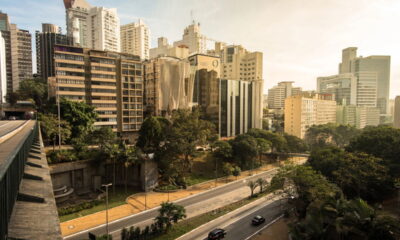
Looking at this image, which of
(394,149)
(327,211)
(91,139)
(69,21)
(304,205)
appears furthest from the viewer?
(69,21)

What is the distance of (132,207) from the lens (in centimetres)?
3177

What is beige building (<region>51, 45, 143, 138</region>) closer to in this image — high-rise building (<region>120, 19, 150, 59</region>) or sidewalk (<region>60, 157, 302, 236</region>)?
sidewalk (<region>60, 157, 302, 236</region>)

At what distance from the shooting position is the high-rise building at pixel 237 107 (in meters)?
72.7

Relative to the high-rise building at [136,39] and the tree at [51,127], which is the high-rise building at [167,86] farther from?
the high-rise building at [136,39]

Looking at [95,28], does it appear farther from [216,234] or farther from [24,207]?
[24,207]

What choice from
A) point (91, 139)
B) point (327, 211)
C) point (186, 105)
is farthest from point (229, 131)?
point (327, 211)

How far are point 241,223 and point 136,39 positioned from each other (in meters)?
148

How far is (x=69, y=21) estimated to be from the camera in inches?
5103

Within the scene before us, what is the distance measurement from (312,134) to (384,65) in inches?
5582

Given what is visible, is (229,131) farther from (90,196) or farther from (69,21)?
(69,21)

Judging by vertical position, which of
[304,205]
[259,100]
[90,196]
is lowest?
[90,196]

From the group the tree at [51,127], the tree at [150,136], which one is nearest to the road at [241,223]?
the tree at [150,136]

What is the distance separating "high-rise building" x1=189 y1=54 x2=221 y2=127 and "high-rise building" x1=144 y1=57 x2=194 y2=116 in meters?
3.89

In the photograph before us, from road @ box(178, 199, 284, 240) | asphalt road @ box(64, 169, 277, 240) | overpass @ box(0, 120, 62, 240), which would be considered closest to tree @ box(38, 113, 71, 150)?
asphalt road @ box(64, 169, 277, 240)
